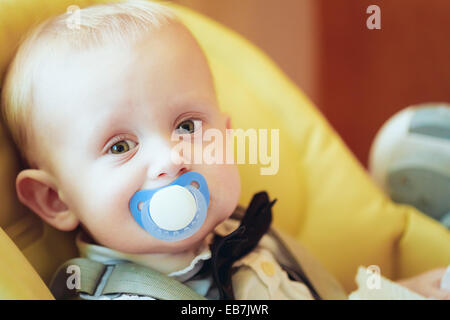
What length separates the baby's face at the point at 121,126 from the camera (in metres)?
0.38

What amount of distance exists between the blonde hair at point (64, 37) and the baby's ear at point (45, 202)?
2cm

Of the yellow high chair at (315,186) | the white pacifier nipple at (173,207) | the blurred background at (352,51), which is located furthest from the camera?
the blurred background at (352,51)

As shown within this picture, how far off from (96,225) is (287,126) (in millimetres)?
373

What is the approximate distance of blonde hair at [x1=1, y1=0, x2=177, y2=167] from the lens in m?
0.40

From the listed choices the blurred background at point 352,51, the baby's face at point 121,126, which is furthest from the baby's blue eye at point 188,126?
the blurred background at point 352,51

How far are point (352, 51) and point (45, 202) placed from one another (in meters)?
Result: 0.87

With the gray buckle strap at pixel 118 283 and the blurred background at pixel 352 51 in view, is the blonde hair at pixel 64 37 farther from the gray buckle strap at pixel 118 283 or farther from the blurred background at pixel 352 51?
the blurred background at pixel 352 51

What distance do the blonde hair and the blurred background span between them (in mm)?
634

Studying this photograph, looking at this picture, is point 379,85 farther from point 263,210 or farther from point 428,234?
point 263,210

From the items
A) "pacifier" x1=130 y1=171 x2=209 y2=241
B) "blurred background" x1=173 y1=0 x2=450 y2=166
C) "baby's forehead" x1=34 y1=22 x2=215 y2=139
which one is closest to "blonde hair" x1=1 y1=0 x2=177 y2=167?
"baby's forehead" x1=34 y1=22 x2=215 y2=139

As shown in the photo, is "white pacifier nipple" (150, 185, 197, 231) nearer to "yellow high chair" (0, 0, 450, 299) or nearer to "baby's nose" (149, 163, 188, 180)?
"baby's nose" (149, 163, 188, 180)

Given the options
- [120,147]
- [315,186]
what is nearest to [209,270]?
[120,147]
